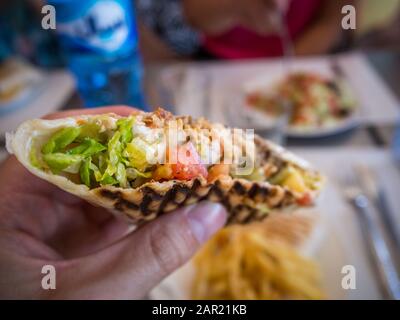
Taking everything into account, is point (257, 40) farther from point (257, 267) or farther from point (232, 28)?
point (257, 267)

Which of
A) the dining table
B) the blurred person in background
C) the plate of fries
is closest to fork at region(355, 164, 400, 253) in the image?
the dining table

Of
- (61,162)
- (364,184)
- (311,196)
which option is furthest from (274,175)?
(364,184)

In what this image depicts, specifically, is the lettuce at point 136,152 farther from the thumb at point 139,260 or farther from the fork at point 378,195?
the fork at point 378,195

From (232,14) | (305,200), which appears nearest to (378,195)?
(305,200)

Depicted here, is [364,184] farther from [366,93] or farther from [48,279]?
[48,279]

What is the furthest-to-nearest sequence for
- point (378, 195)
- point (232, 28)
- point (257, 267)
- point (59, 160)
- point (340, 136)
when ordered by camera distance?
point (232, 28)
point (340, 136)
point (378, 195)
point (257, 267)
point (59, 160)

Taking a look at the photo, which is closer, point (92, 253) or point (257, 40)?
point (92, 253)

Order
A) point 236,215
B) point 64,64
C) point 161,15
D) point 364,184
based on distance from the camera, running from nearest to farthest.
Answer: point 236,215
point 364,184
point 64,64
point 161,15
